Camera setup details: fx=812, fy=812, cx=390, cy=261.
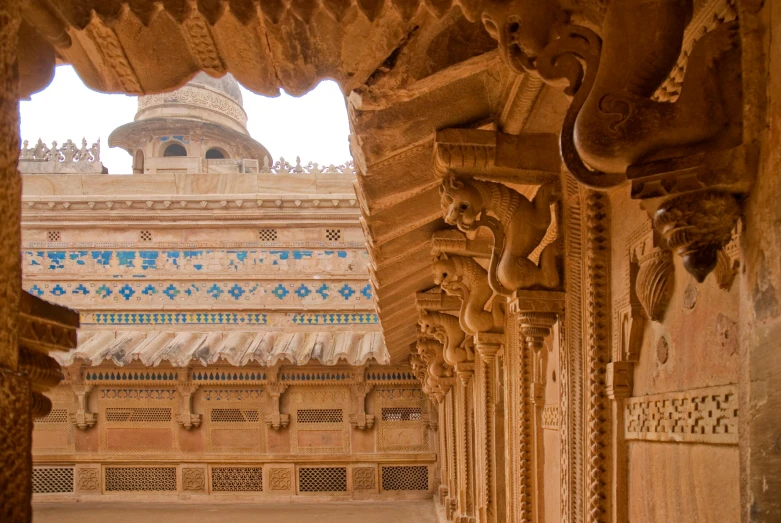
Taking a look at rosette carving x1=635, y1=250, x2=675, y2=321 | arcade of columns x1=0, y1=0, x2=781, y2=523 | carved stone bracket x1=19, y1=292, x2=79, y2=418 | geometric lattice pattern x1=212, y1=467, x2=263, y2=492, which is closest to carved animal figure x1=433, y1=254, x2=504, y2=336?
arcade of columns x1=0, y1=0, x2=781, y2=523

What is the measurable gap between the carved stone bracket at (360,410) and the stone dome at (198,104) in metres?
10.9

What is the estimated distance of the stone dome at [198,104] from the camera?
2139 centimetres

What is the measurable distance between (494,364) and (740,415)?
14.7 ft

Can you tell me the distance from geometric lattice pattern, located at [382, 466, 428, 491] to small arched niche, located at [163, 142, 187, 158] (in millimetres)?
11661

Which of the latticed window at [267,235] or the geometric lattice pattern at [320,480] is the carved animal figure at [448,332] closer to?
the geometric lattice pattern at [320,480]


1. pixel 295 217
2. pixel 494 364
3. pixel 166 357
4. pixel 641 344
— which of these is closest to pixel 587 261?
pixel 641 344

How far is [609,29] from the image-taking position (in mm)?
1747

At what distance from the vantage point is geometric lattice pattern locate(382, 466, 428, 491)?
1348 centimetres

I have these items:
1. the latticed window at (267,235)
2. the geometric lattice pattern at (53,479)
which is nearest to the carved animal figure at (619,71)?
the latticed window at (267,235)

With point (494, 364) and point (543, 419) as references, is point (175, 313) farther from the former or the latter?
point (543, 419)

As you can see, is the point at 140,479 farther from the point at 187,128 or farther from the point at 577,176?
the point at 577,176

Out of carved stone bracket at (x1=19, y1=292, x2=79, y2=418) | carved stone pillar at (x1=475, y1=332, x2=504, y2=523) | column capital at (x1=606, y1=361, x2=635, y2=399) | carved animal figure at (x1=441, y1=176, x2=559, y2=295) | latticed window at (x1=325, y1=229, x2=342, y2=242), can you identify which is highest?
latticed window at (x1=325, y1=229, x2=342, y2=242)

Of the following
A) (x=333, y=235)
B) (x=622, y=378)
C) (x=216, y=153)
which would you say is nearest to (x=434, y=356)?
(x=333, y=235)

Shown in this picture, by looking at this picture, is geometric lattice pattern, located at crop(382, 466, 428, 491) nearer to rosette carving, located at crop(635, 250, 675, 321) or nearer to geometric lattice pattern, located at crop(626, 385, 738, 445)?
geometric lattice pattern, located at crop(626, 385, 738, 445)
